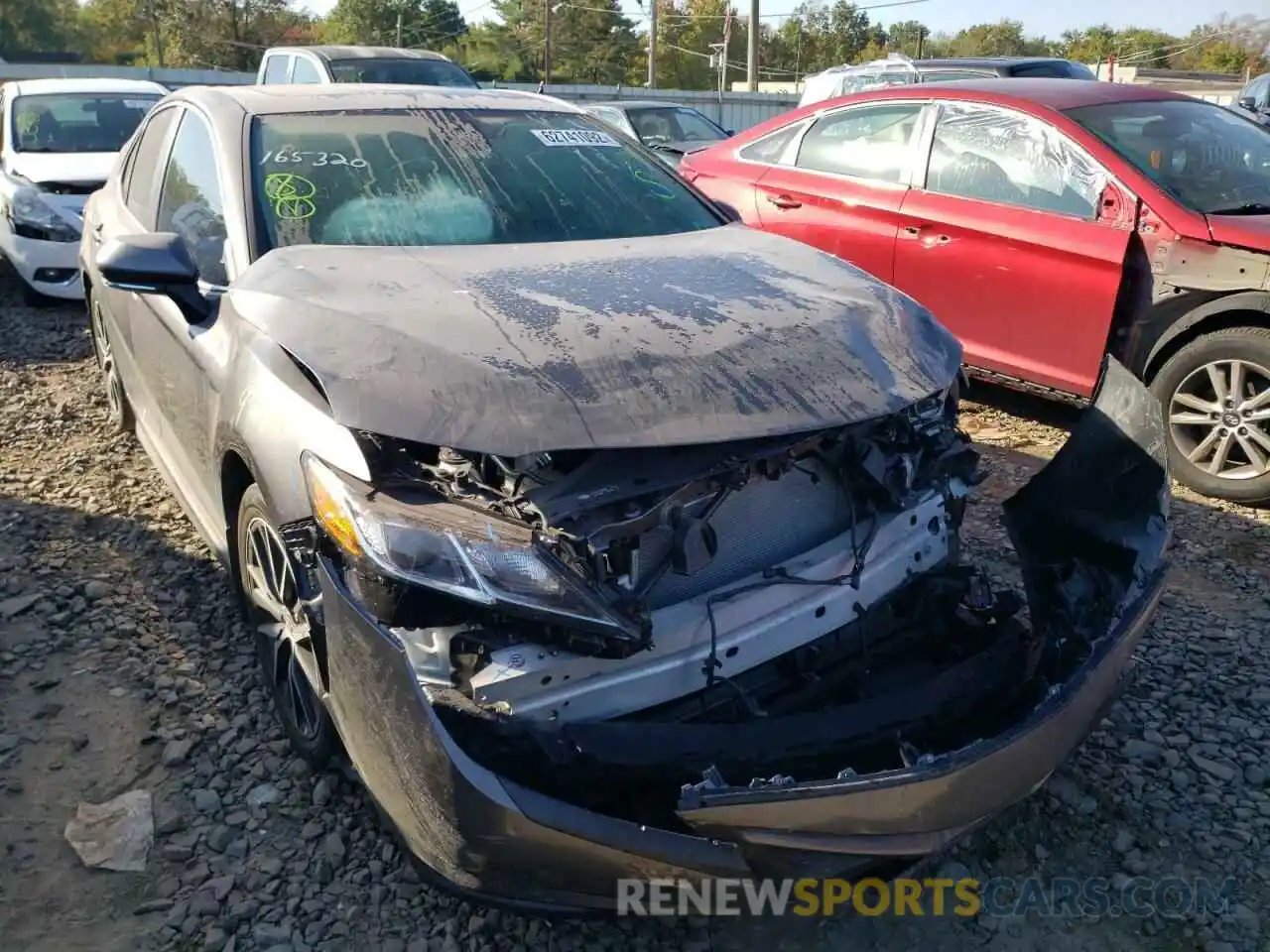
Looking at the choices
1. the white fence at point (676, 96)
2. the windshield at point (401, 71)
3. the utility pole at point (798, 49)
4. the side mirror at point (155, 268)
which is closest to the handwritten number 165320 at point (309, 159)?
the side mirror at point (155, 268)

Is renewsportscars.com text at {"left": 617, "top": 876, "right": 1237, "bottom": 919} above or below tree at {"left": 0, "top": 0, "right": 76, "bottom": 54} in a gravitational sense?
below

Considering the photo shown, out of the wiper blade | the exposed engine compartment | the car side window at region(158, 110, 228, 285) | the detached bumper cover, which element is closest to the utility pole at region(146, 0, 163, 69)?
the car side window at region(158, 110, 228, 285)

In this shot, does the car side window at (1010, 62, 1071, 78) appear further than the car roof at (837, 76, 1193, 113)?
Yes

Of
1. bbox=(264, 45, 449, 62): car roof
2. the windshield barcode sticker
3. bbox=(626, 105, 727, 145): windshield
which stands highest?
bbox=(264, 45, 449, 62): car roof

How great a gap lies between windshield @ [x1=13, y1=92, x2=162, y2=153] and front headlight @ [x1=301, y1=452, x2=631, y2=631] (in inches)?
315

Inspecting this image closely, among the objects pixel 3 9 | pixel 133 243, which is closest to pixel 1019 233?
pixel 133 243

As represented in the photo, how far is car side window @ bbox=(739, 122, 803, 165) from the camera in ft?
20.1

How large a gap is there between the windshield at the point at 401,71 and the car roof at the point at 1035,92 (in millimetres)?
6847

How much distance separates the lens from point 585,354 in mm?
2285

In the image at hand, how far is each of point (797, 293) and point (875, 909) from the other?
154 cm

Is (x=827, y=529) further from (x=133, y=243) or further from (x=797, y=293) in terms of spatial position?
(x=133, y=243)

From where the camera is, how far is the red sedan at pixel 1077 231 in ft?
14.6

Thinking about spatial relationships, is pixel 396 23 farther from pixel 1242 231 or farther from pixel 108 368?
pixel 1242 231

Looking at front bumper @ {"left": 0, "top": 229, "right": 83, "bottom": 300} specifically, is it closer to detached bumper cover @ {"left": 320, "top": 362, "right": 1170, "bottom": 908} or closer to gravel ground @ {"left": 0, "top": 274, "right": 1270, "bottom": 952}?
gravel ground @ {"left": 0, "top": 274, "right": 1270, "bottom": 952}
